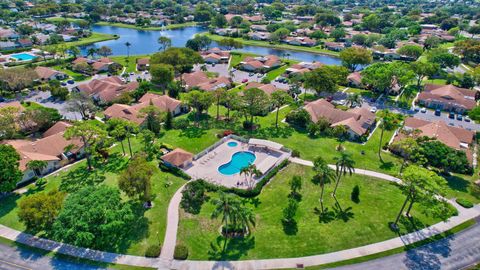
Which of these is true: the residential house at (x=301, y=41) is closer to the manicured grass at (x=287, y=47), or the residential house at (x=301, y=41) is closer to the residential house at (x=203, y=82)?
the manicured grass at (x=287, y=47)

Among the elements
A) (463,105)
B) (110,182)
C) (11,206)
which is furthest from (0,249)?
(463,105)

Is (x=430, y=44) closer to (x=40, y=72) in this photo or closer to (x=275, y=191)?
(x=275, y=191)

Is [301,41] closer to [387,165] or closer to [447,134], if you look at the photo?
[447,134]

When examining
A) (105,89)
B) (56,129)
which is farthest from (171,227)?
(105,89)

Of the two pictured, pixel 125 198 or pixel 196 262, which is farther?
pixel 125 198

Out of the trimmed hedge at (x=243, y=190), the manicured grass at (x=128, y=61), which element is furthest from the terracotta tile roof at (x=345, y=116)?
the manicured grass at (x=128, y=61)

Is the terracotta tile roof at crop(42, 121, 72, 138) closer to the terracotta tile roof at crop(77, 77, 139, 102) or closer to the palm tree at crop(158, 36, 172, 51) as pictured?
the terracotta tile roof at crop(77, 77, 139, 102)
